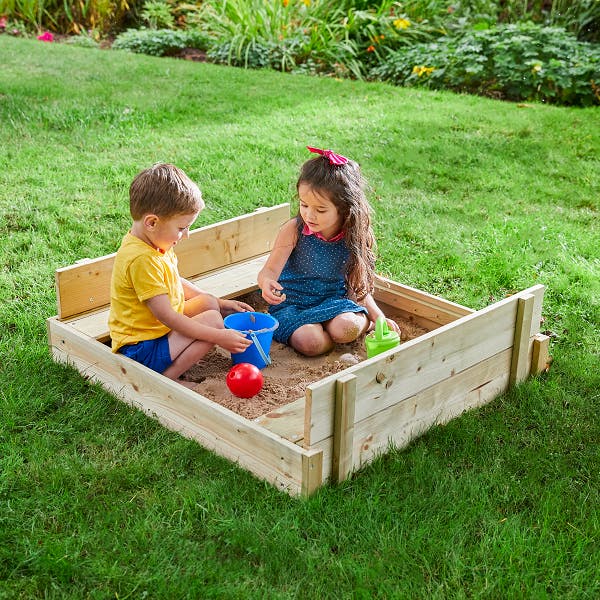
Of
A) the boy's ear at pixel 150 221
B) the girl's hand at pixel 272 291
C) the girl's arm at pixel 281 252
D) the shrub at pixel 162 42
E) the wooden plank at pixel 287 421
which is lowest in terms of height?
the wooden plank at pixel 287 421

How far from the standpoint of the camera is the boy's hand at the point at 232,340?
328 centimetres

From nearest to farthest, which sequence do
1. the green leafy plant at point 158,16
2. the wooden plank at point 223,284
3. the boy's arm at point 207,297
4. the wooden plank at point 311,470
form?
the wooden plank at point 311,470
the wooden plank at point 223,284
the boy's arm at point 207,297
the green leafy plant at point 158,16

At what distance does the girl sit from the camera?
11.7 feet

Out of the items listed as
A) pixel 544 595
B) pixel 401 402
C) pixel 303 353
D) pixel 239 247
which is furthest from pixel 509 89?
pixel 544 595

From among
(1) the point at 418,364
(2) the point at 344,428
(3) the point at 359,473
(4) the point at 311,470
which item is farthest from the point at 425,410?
(4) the point at 311,470

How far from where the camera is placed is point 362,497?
2699mm

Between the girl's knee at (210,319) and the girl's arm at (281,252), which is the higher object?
the girl's arm at (281,252)

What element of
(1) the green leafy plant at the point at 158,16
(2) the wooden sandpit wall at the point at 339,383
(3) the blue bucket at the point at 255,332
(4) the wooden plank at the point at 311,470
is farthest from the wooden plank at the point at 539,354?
(1) the green leafy plant at the point at 158,16

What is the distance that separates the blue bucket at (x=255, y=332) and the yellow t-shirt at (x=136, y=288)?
0.98 feet

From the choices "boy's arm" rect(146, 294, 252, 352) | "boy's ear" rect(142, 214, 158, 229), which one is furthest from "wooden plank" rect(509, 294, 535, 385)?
"boy's ear" rect(142, 214, 158, 229)

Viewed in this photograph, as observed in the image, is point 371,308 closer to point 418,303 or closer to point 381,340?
point 418,303

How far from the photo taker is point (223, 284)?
4.06 metres

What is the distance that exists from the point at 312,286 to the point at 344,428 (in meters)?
1.24

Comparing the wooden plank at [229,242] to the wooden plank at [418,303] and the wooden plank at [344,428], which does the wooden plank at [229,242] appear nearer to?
the wooden plank at [418,303]
